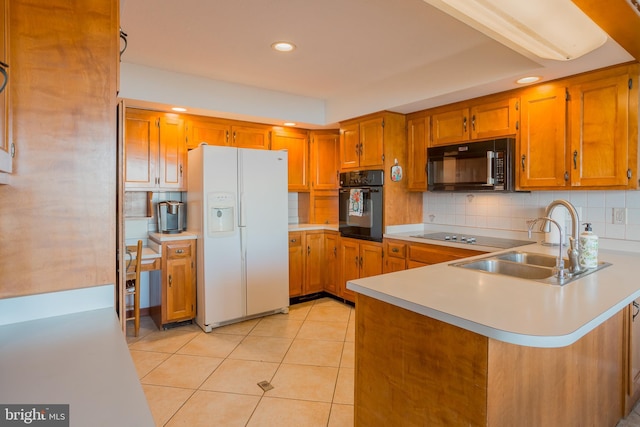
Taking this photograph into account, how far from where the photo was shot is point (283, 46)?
2.75 metres

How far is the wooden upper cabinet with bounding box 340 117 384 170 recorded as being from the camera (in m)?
3.71

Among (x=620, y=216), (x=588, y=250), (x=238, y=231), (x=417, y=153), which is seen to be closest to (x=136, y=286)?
(x=238, y=231)

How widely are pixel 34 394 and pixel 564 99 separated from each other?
3.27 meters

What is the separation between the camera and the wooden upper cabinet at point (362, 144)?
12.2 feet

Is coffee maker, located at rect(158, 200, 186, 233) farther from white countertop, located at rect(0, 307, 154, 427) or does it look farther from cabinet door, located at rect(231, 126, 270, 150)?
white countertop, located at rect(0, 307, 154, 427)

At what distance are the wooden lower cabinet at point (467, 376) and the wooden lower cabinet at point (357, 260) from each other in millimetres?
2114

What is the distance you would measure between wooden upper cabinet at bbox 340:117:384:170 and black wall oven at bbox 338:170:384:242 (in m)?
0.11

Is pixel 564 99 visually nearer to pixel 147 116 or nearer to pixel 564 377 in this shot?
pixel 564 377

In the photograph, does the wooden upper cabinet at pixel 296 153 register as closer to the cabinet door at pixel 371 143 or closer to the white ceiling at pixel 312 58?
the white ceiling at pixel 312 58

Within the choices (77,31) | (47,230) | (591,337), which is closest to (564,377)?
(591,337)

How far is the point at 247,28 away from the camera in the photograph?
2457mm

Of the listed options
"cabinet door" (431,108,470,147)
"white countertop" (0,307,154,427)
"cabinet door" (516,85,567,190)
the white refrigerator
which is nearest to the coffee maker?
the white refrigerator

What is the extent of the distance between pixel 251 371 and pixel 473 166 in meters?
2.47

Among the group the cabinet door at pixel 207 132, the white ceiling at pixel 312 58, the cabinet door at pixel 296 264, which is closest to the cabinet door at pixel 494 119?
the white ceiling at pixel 312 58
